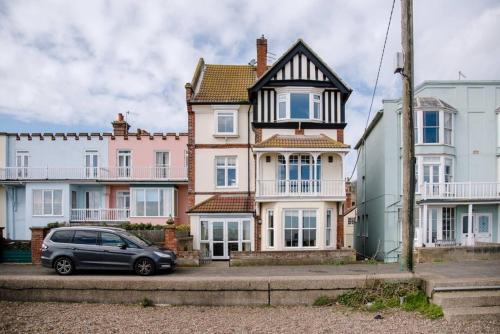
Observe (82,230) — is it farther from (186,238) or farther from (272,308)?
(272,308)

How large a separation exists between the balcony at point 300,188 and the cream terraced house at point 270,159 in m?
0.05

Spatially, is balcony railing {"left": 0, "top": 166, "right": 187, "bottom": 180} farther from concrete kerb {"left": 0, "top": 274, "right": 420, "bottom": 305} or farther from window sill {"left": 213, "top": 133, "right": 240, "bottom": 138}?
concrete kerb {"left": 0, "top": 274, "right": 420, "bottom": 305}

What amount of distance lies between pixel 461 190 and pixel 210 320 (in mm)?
16741

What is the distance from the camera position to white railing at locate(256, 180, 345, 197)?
19.3 metres

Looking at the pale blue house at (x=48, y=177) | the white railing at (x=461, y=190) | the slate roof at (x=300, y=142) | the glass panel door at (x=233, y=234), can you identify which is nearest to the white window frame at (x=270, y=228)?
the glass panel door at (x=233, y=234)

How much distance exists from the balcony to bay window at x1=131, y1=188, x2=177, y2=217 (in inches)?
336

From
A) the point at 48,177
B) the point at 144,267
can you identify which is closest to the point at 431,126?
the point at 144,267

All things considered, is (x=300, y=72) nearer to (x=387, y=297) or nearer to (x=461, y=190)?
(x=461, y=190)

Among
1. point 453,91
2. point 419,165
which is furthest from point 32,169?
point 453,91

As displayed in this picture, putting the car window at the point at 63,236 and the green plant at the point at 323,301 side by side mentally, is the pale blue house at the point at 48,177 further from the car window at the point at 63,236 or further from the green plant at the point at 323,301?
the green plant at the point at 323,301

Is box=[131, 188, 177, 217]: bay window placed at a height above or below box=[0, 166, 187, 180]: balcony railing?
below

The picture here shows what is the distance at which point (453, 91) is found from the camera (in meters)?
21.3

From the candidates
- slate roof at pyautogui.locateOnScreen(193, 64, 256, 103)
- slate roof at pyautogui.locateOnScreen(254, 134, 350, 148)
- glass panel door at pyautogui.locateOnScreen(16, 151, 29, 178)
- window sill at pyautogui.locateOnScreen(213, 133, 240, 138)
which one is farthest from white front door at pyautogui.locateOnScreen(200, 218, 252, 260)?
glass panel door at pyautogui.locateOnScreen(16, 151, 29, 178)

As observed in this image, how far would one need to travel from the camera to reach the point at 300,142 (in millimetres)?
19703
